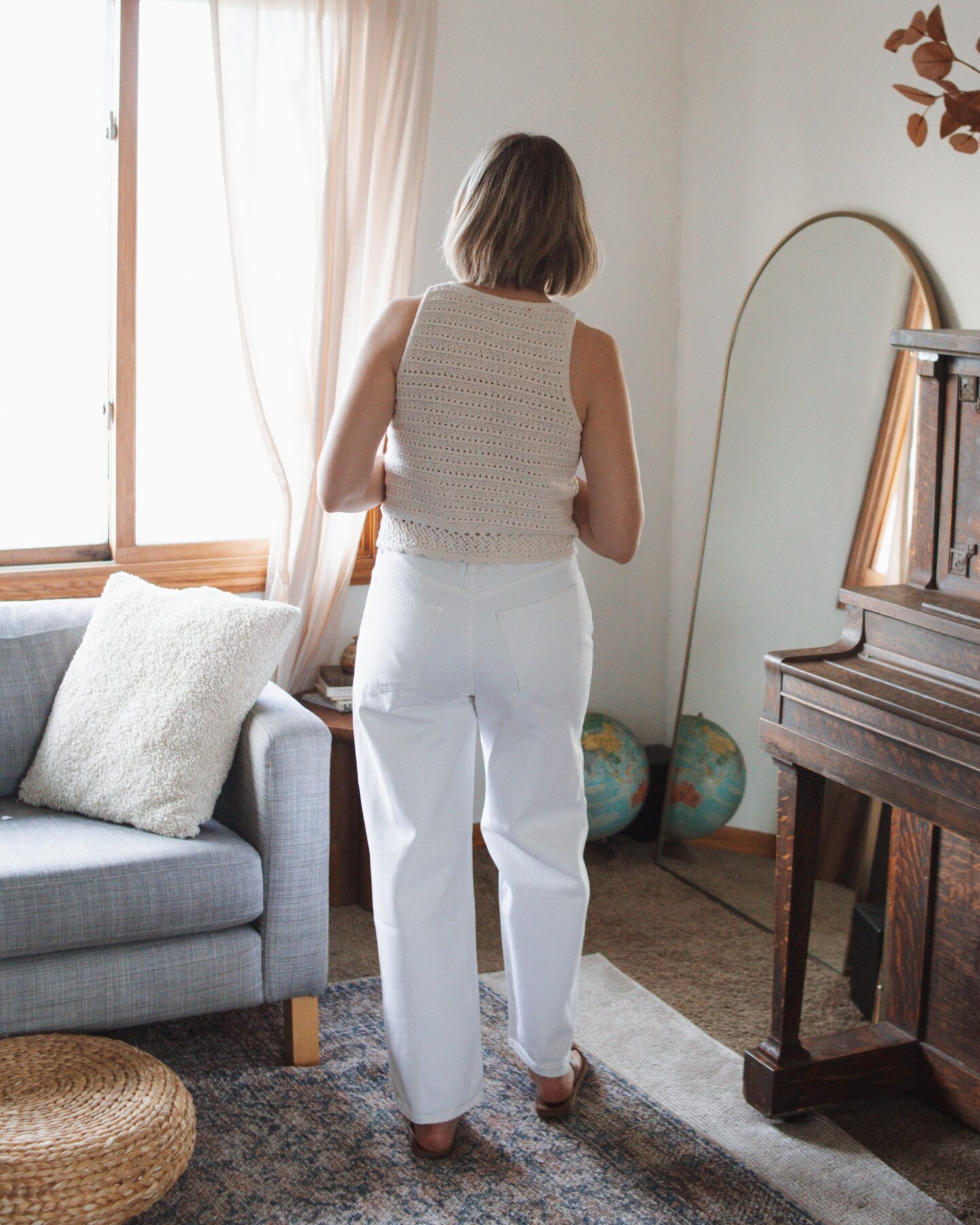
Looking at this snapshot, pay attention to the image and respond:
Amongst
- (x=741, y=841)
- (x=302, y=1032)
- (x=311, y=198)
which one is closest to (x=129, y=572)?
(x=311, y=198)

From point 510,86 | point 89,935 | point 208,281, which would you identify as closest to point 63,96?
point 208,281

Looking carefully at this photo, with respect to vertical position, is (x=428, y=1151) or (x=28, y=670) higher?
(x=28, y=670)

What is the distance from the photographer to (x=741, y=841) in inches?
131

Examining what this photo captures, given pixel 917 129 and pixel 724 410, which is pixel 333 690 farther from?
pixel 917 129

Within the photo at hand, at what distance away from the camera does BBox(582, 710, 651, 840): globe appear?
338 cm

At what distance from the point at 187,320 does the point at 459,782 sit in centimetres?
160

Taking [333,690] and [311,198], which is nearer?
[311,198]

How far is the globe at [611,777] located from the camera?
11.1 ft

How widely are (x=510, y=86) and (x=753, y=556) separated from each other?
1369 millimetres

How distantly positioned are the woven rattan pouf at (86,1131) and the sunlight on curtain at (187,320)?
1.47 m

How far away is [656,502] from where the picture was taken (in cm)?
373

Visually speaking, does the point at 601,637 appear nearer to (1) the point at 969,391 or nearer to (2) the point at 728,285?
(2) the point at 728,285

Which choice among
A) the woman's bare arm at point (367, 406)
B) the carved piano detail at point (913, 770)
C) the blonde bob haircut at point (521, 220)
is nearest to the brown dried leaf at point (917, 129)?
the carved piano detail at point (913, 770)

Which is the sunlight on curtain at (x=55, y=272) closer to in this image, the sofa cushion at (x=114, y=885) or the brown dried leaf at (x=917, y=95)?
the sofa cushion at (x=114, y=885)
